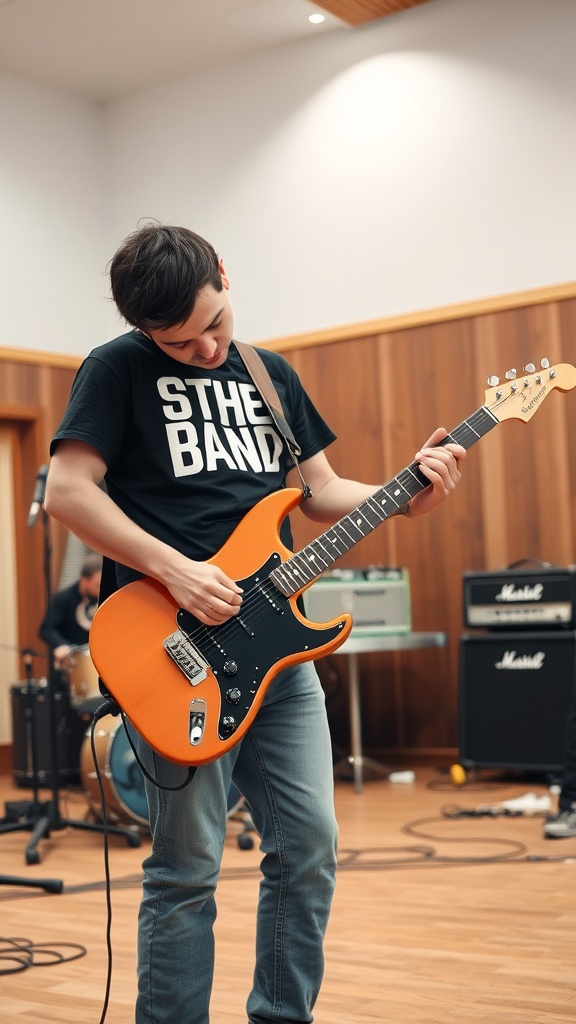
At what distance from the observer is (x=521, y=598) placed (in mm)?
5781

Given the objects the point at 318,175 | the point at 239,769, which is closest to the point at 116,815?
the point at 239,769

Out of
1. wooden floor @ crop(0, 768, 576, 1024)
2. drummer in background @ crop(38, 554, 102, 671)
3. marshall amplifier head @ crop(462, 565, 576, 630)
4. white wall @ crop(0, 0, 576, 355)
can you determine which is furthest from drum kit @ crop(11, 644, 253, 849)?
white wall @ crop(0, 0, 576, 355)

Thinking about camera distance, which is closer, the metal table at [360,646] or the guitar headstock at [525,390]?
the guitar headstock at [525,390]

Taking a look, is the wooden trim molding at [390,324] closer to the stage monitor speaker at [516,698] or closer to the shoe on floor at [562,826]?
the stage monitor speaker at [516,698]

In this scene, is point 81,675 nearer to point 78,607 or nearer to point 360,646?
point 78,607

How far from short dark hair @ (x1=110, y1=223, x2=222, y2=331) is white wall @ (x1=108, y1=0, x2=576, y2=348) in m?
4.77

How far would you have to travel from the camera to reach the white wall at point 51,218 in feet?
24.6

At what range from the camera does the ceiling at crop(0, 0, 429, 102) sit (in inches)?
267

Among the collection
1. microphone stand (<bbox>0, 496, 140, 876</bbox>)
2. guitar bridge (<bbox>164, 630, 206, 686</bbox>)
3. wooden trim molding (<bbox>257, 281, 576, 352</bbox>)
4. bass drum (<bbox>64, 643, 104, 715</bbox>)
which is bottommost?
microphone stand (<bbox>0, 496, 140, 876</bbox>)

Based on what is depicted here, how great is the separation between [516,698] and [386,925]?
2630mm

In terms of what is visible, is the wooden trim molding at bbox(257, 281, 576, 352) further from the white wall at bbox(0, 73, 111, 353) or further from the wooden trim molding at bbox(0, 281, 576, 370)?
the white wall at bbox(0, 73, 111, 353)

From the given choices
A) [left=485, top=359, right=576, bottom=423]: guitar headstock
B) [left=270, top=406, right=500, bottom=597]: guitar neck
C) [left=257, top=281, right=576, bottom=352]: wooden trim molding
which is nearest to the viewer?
[left=270, top=406, right=500, bottom=597]: guitar neck

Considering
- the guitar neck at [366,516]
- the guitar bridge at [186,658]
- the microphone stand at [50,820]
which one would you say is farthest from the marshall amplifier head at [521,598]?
the guitar bridge at [186,658]

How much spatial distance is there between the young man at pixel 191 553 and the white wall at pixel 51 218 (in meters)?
5.75
